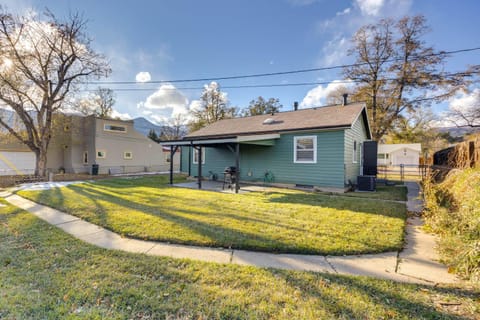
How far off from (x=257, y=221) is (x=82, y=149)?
20.4m

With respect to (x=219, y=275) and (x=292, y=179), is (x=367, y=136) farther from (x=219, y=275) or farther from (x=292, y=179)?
(x=219, y=275)

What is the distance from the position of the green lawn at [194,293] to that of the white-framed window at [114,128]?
18.1 m

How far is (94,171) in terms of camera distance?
17266 mm

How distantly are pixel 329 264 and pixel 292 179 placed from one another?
276 inches

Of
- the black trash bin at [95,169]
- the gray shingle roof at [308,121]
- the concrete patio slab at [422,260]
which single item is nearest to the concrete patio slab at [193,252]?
the concrete patio slab at [422,260]

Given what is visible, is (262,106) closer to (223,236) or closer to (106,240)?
(223,236)

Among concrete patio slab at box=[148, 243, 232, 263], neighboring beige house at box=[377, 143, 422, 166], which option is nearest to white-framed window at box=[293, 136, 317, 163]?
concrete patio slab at box=[148, 243, 232, 263]

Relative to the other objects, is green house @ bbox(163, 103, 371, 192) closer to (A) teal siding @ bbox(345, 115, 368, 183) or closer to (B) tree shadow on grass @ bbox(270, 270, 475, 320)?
(A) teal siding @ bbox(345, 115, 368, 183)

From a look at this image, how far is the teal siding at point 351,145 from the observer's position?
9165 millimetres

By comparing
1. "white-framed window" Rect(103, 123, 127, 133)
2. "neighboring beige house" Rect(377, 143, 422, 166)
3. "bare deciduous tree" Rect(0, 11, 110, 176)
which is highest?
"bare deciduous tree" Rect(0, 11, 110, 176)

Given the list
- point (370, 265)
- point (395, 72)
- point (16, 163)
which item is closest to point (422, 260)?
point (370, 265)

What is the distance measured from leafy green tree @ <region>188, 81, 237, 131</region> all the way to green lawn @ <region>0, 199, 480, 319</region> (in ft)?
82.3

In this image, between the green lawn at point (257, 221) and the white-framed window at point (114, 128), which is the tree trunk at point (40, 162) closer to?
the white-framed window at point (114, 128)

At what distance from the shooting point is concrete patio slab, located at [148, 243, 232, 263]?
123 inches
